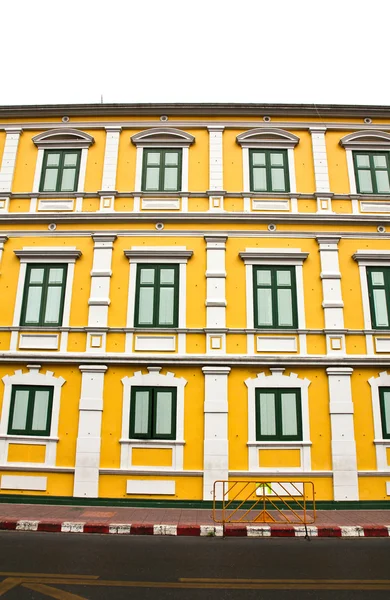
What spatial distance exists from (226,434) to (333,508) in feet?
10.4

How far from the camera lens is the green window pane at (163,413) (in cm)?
1178

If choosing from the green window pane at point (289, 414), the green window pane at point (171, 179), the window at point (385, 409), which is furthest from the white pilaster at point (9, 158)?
the window at point (385, 409)

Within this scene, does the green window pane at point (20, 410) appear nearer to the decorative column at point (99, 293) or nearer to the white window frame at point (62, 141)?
the decorative column at point (99, 293)

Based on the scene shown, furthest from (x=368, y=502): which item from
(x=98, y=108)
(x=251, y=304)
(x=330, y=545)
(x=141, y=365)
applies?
(x=98, y=108)

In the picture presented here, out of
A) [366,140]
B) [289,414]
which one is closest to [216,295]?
[289,414]

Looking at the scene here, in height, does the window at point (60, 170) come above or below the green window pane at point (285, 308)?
above

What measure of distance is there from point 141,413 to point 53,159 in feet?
27.8

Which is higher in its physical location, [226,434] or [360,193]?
[360,193]

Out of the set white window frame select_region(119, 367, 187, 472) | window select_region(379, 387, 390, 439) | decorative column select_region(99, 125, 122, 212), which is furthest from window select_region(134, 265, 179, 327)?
window select_region(379, 387, 390, 439)

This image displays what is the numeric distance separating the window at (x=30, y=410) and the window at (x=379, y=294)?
9199mm

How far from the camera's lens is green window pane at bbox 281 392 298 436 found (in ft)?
38.7

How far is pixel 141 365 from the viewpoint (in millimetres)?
12188

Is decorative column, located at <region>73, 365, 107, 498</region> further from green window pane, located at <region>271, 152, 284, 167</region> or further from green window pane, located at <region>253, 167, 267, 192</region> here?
green window pane, located at <region>271, 152, 284, 167</region>

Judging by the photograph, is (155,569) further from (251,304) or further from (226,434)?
(251,304)
